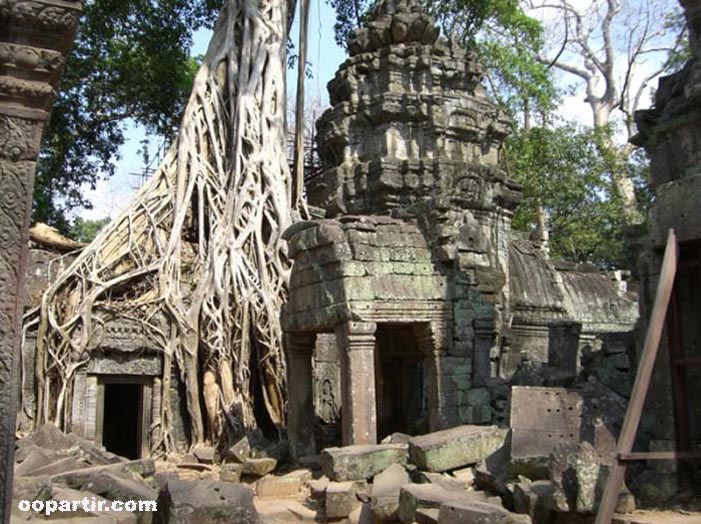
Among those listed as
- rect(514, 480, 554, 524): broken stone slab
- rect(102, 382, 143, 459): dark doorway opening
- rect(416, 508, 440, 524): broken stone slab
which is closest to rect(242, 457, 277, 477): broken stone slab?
rect(416, 508, 440, 524): broken stone slab

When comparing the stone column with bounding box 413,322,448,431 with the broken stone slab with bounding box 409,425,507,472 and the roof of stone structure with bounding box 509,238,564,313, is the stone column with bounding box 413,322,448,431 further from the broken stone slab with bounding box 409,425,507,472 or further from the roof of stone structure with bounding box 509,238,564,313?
the roof of stone structure with bounding box 509,238,564,313

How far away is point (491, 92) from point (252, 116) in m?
11.0

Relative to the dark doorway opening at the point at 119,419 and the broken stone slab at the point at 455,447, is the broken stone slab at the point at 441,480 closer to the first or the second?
the broken stone slab at the point at 455,447

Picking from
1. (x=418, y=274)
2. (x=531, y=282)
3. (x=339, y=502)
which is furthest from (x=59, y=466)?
(x=531, y=282)

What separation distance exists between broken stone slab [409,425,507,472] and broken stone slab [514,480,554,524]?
A: 112cm

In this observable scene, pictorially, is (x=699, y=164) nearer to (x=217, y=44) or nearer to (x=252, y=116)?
(x=252, y=116)

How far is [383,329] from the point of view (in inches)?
417

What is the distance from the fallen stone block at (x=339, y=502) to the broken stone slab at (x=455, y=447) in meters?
0.69

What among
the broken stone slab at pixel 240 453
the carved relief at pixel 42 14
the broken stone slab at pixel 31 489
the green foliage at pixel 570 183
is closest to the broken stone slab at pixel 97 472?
the broken stone slab at pixel 31 489

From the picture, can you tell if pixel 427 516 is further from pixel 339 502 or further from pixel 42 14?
pixel 42 14

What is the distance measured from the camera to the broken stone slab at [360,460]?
7.11 meters

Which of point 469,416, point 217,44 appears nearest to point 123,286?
point 217,44

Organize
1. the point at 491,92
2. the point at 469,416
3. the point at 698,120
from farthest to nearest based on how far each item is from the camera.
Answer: the point at 491,92 → the point at 469,416 → the point at 698,120

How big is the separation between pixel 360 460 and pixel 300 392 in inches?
87.4
